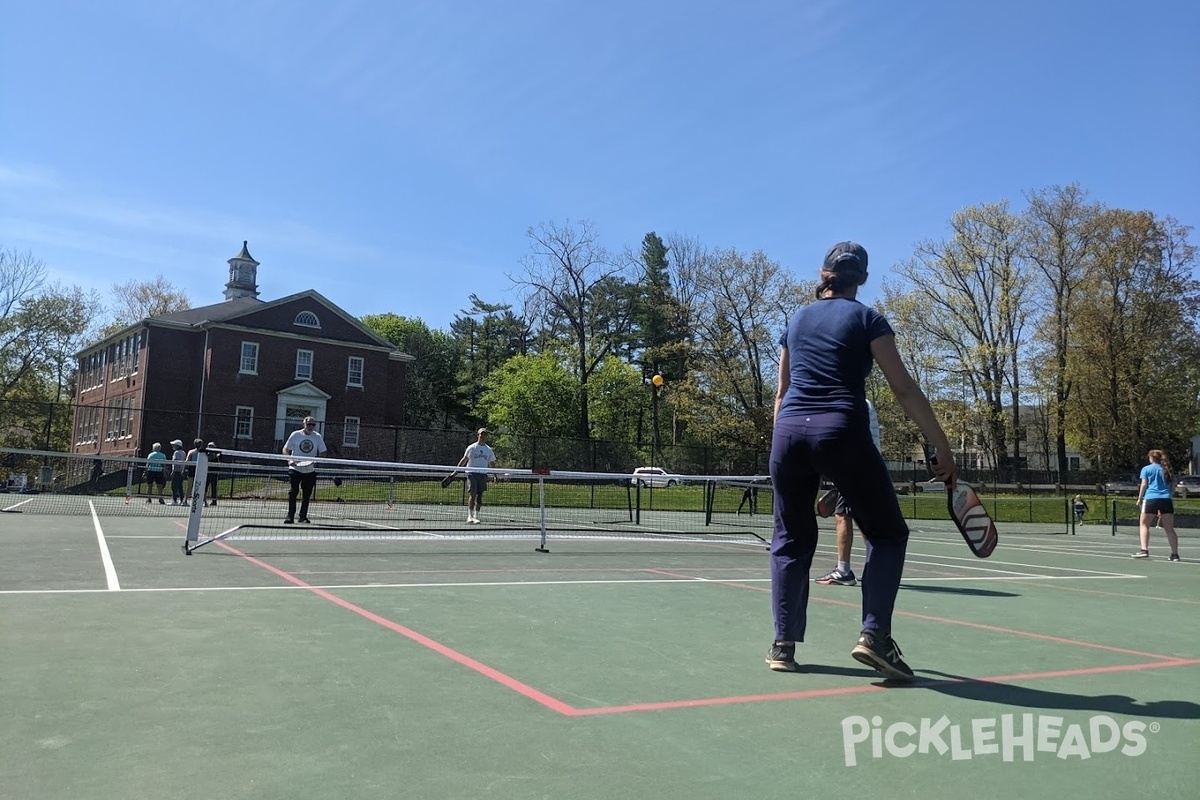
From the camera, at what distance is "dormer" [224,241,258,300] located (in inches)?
2547

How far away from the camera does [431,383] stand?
3447 inches

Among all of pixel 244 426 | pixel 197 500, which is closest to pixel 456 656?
pixel 197 500

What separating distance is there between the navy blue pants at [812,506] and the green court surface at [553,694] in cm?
33

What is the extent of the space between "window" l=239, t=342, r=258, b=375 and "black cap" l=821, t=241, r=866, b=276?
5122cm

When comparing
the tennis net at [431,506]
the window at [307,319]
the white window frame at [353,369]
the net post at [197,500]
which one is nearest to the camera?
the net post at [197,500]

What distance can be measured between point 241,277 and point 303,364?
16.5 meters

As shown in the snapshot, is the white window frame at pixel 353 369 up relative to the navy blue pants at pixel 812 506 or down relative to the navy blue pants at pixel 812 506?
up

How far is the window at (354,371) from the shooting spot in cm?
5488

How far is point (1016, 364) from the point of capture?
53469mm

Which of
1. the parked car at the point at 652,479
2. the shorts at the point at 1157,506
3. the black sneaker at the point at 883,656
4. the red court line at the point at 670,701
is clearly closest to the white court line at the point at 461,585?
the red court line at the point at 670,701

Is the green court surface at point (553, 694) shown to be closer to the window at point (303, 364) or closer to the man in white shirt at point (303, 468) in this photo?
the man in white shirt at point (303, 468)

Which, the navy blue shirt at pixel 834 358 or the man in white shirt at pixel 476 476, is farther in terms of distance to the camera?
the man in white shirt at pixel 476 476

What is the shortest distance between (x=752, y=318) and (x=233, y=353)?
1196 inches

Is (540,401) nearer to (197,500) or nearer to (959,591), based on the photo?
(197,500)
